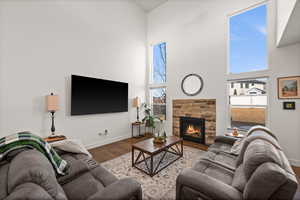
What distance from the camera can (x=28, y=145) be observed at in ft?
4.18

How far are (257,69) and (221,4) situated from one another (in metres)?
2.04

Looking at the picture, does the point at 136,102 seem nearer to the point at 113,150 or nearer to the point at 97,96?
the point at 97,96

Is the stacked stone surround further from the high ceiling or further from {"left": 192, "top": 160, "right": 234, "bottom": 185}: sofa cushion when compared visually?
the high ceiling

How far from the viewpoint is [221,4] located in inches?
139

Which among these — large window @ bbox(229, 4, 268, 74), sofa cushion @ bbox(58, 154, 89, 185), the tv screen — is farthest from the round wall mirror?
sofa cushion @ bbox(58, 154, 89, 185)

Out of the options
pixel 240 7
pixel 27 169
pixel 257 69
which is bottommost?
pixel 27 169

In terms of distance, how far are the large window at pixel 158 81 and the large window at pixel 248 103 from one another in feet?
6.99

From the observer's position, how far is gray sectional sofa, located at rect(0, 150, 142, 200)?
28.9 inches

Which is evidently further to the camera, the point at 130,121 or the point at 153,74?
the point at 153,74

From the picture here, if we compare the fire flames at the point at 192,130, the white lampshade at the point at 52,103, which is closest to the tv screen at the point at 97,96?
the white lampshade at the point at 52,103

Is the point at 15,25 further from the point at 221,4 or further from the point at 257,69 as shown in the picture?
the point at 257,69

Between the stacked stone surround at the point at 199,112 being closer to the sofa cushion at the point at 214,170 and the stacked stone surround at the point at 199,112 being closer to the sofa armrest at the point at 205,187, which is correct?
the sofa cushion at the point at 214,170

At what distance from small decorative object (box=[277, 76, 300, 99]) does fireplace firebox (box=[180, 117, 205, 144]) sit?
1.78 meters

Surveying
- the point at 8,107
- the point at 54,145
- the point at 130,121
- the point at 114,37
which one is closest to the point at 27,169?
the point at 54,145
